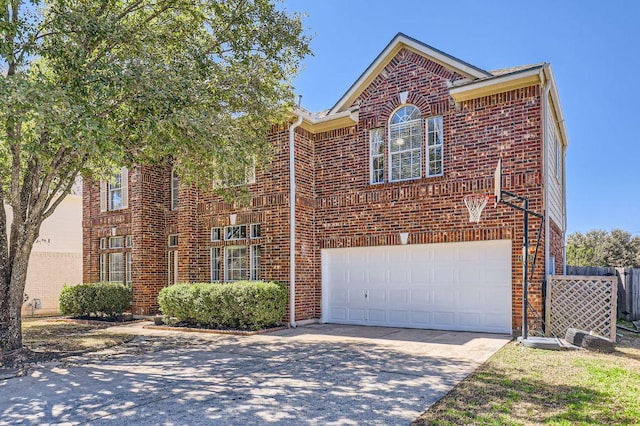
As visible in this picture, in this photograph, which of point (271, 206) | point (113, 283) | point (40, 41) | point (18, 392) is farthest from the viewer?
point (113, 283)

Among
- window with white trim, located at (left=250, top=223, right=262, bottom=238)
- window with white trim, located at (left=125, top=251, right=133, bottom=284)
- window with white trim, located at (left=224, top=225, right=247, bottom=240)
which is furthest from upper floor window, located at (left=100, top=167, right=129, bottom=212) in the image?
window with white trim, located at (left=250, top=223, right=262, bottom=238)

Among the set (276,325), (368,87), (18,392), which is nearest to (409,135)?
(368,87)

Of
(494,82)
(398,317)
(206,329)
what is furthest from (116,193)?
(494,82)

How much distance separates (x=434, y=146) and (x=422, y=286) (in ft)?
11.7

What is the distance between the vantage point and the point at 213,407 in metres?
5.31

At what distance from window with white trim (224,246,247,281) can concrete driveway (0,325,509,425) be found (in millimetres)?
3563

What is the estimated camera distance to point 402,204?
11.7 metres

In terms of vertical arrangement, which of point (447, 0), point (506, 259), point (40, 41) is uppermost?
point (447, 0)

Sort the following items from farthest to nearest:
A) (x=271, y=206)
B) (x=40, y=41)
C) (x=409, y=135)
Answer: (x=271, y=206)
(x=409, y=135)
(x=40, y=41)

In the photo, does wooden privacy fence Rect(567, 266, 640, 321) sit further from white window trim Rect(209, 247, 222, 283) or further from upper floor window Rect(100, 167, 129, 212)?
upper floor window Rect(100, 167, 129, 212)

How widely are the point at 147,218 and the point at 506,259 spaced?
465 inches

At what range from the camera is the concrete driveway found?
5.07 metres

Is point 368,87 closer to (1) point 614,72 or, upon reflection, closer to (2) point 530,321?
(2) point 530,321

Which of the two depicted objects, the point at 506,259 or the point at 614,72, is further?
the point at 614,72
